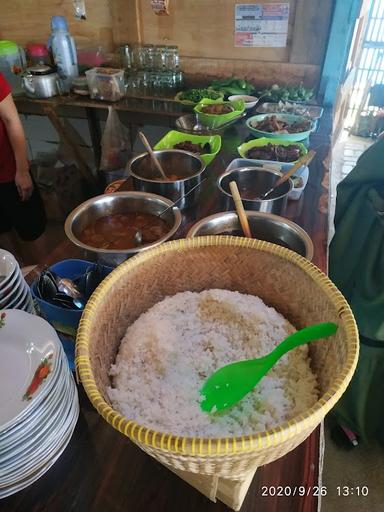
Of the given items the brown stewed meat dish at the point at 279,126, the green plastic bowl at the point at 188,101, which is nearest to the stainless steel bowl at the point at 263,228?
the brown stewed meat dish at the point at 279,126

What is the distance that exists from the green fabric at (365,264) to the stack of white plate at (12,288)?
1.19 meters

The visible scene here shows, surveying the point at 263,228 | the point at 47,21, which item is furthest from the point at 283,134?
the point at 47,21

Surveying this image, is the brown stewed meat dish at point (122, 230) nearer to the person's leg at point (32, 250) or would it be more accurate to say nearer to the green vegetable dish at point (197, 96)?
the green vegetable dish at point (197, 96)

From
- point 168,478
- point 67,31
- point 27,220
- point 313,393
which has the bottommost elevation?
point 27,220

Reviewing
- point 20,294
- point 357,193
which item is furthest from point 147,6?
point 20,294

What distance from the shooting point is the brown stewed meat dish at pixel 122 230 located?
3.86 ft

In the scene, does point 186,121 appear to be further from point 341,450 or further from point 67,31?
point 341,450

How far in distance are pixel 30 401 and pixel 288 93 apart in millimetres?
2725

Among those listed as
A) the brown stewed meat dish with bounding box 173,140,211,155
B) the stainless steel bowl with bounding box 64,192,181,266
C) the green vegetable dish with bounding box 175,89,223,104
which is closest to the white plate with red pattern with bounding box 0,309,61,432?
the stainless steel bowl with bounding box 64,192,181,266

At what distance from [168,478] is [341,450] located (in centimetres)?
149

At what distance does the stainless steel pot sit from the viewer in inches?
118

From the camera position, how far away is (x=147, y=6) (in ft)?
9.85

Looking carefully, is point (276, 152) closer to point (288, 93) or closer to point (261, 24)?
point (288, 93)

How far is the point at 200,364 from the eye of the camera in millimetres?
769
